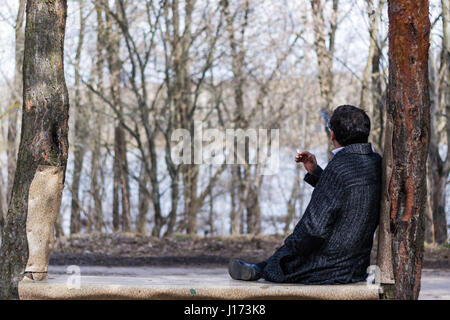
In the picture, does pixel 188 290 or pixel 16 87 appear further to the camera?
pixel 16 87

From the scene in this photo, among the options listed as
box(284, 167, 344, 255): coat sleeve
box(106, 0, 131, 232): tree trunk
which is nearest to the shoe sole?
box(284, 167, 344, 255): coat sleeve

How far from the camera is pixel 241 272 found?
15.6 feet

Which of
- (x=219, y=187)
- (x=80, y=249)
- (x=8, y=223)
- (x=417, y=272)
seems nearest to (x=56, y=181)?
(x=8, y=223)

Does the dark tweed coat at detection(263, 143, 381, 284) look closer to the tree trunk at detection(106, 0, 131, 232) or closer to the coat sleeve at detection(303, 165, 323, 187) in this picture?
the coat sleeve at detection(303, 165, 323, 187)

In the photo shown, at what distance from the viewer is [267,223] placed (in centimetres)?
2958

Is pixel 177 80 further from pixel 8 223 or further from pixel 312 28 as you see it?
pixel 8 223

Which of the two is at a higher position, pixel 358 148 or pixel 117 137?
pixel 117 137

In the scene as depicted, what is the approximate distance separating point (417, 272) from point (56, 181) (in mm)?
2777

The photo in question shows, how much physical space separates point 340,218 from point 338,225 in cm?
5
